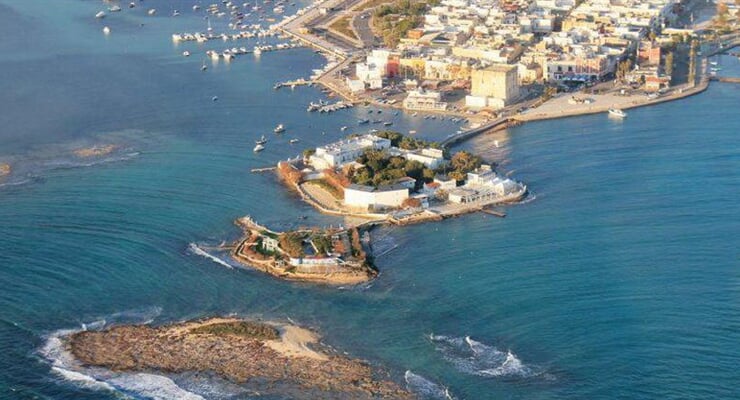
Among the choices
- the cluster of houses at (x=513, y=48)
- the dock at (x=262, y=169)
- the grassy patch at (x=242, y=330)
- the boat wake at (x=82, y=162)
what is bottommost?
the grassy patch at (x=242, y=330)

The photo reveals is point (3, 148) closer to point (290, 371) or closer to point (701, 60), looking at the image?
point (290, 371)

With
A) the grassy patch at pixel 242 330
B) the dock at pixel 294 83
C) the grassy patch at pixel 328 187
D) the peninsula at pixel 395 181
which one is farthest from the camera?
the dock at pixel 294 83

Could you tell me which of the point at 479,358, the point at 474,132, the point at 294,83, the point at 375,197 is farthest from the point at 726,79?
the point at 479,358

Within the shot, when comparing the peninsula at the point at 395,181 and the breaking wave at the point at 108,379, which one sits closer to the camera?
the breaking wave at the point at 108,379

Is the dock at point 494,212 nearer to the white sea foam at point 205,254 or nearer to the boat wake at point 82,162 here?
the white sea foam at point 205,254

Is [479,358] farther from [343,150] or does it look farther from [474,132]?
[474,132]

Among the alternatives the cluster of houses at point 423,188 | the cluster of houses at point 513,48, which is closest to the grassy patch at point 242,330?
the cluster of houses at point 423,188
